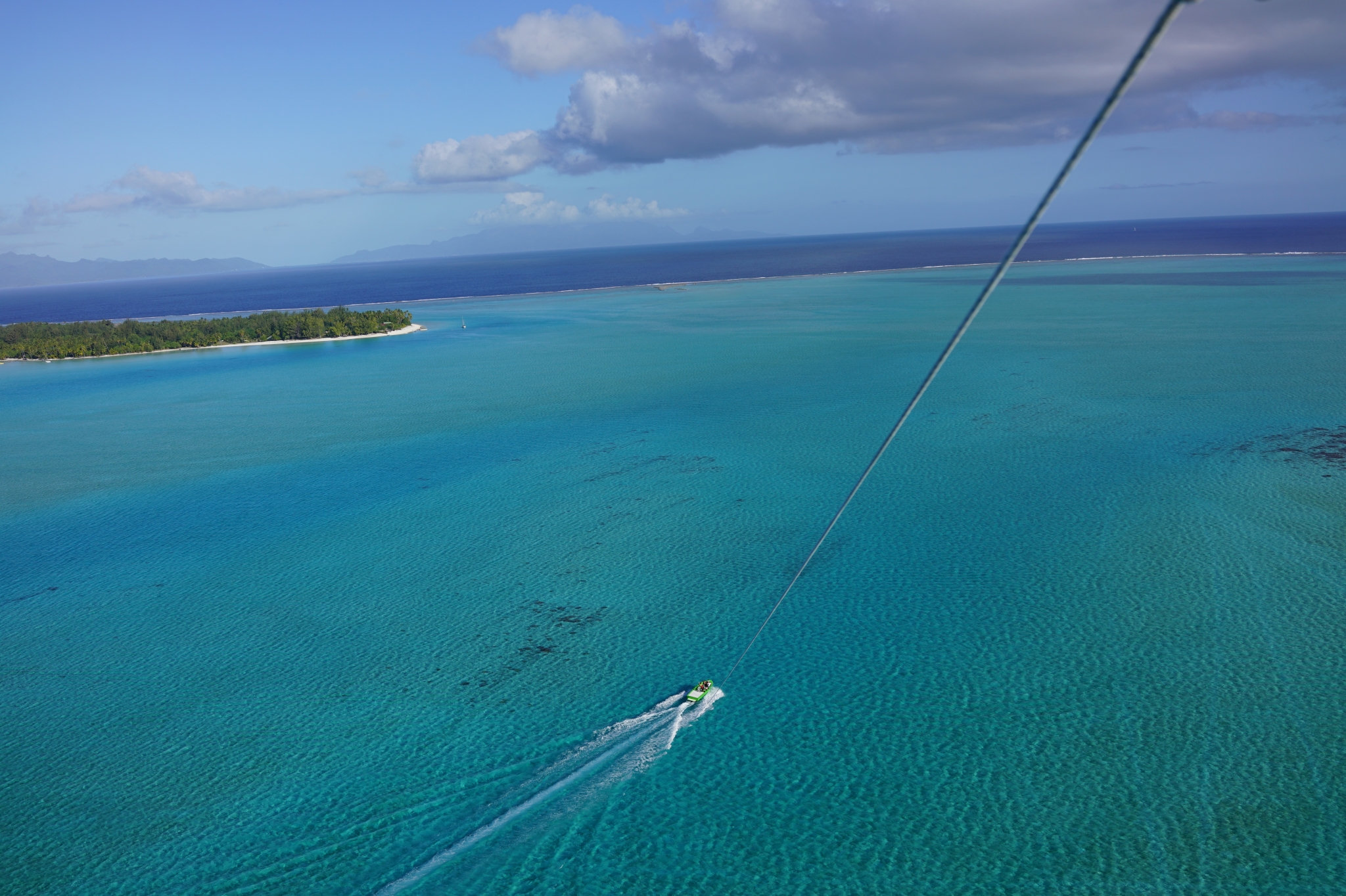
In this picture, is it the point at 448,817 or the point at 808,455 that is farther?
the point at 808,455

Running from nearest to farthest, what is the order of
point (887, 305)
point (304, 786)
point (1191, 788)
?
point (1191, 788) < point (304, 786) < point (887, 305)

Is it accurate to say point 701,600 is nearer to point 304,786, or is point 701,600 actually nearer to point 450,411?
point 304,786

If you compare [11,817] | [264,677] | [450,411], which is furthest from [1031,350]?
[11,817]

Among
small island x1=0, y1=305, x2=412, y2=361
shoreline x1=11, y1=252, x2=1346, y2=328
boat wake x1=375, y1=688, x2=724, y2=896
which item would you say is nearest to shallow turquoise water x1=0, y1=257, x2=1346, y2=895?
boat wake x1=375, y1=688, x2=724, y2=896

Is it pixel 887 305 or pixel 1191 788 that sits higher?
pixel 887 305

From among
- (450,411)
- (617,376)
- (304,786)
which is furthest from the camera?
(617,376)

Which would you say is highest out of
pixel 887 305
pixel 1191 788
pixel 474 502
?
pixel 887 305

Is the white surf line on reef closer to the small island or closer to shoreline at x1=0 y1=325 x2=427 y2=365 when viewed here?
the small island
